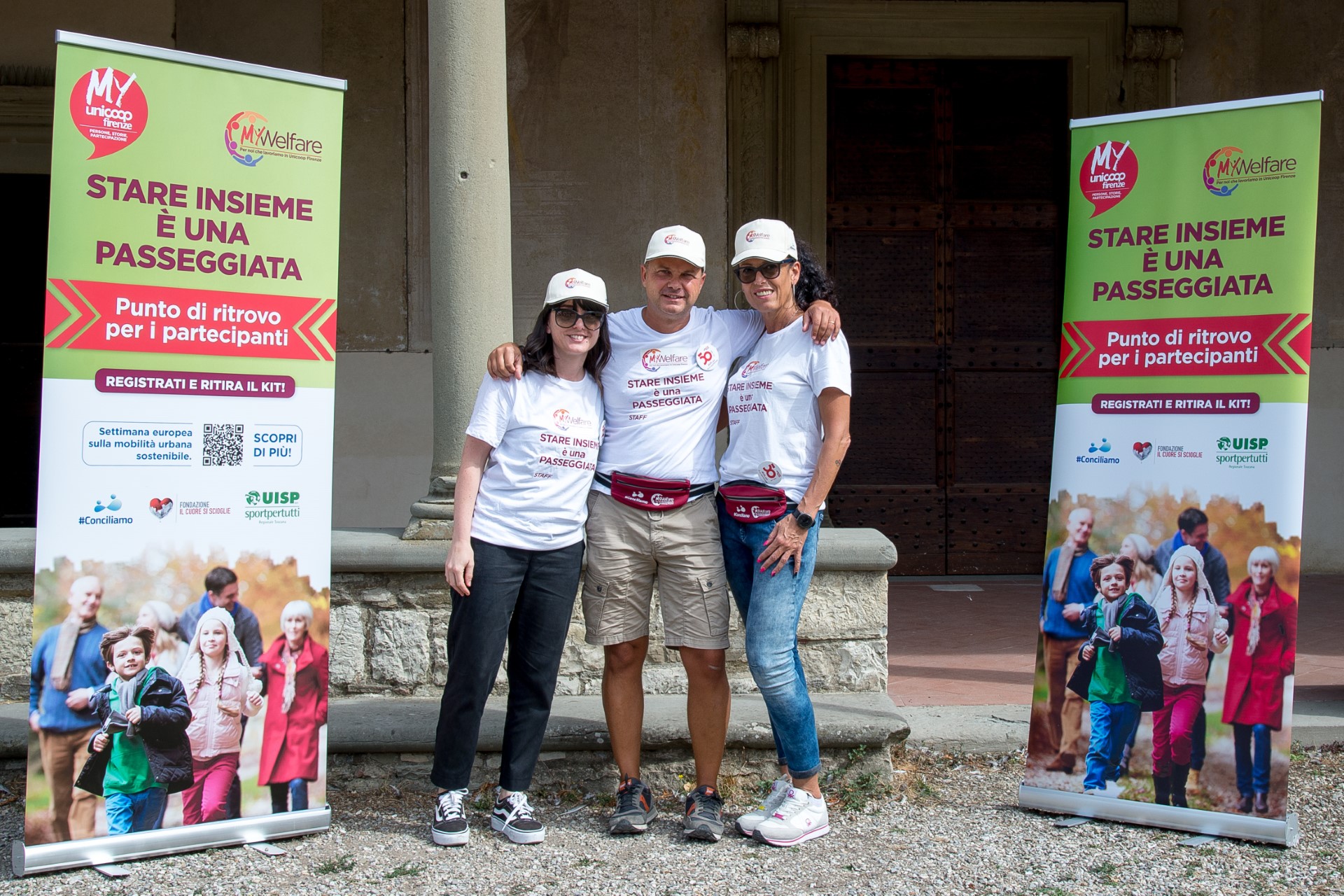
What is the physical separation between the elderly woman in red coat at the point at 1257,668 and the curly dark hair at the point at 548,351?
196 cm

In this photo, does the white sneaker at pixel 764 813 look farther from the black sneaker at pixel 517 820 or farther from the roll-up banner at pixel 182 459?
the roll-up banner at pixel 182 459

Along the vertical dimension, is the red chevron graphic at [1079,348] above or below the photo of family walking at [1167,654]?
above

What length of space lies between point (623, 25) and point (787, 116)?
1200 millimetres

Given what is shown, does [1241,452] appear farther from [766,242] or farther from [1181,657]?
[766,242]

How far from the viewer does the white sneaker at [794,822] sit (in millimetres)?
3322

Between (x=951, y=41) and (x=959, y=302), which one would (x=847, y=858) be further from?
(x=951, y=41)

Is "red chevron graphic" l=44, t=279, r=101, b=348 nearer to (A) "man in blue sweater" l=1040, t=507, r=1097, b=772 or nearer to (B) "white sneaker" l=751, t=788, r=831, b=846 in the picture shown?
(B) "white sneaker" l=751, t=788, r=831, b=846

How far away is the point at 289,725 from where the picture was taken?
3.37 metres

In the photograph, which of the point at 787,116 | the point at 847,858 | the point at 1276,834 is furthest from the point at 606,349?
the point at 787,116

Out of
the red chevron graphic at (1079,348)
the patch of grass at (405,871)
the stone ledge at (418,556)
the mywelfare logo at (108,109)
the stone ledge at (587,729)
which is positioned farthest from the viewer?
the stone ledge at (418,556)

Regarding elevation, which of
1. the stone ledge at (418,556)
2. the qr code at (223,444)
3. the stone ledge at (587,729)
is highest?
the qr code at (223,444)

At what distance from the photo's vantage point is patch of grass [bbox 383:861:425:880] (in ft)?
10.3

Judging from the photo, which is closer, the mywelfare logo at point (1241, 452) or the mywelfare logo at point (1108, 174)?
the mywelfare logo at point (1241, 452)

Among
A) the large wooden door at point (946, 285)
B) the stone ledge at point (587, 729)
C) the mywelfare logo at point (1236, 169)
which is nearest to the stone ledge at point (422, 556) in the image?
the stone ledge at point (587, 729)
